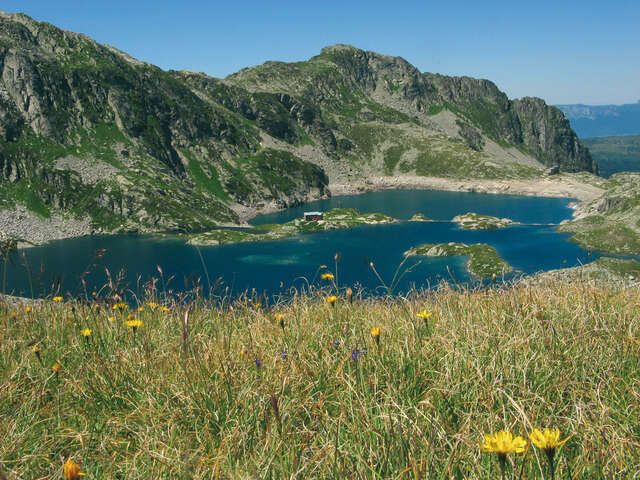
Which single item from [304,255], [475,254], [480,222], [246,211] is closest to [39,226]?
[246,211]

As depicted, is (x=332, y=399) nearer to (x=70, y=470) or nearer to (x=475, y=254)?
(x=70, y=470)

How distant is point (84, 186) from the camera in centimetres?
12444

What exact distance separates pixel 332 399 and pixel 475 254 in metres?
80.3

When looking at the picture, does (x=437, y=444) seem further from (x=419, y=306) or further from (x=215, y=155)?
(x=215, y=155)

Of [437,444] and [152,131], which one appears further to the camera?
[152,131]

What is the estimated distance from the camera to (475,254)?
7856 centimetres

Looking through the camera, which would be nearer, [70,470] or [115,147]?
[70,470]

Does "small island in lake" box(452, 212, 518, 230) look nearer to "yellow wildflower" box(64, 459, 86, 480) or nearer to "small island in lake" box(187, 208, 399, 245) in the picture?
"small island in lake" box(187, 208, 399, 245)

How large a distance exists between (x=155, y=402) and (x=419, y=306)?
3.96 m

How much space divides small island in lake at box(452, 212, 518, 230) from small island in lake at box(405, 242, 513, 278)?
32663 mm

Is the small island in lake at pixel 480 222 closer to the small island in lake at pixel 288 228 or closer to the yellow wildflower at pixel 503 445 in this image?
the small island in lake at pixel 288 228

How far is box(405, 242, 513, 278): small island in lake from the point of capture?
228 feet

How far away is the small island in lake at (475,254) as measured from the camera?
69.5 metres

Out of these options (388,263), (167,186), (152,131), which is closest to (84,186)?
(167,186)
